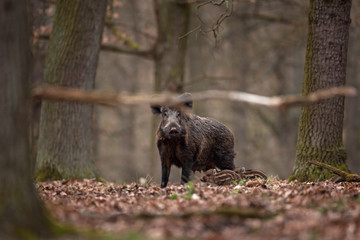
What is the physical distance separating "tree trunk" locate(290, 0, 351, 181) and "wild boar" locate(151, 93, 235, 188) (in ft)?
7.32

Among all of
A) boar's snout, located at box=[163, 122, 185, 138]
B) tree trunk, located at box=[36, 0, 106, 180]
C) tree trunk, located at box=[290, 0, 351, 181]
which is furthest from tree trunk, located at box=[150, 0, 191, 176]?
tree trunk, located at box=[290, 0, 351, 181]

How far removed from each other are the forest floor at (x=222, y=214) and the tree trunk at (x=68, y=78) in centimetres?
360

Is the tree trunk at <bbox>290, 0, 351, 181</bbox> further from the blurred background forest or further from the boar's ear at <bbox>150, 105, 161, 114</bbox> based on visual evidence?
the blurred background forest

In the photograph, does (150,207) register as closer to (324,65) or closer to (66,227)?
(66,227)

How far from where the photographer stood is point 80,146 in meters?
12.6

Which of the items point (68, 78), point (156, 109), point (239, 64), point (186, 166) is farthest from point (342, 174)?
point (239, 64)

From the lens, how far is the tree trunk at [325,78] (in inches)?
403

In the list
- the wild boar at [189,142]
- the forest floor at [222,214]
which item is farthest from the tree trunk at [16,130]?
the wild boar at [189,142]

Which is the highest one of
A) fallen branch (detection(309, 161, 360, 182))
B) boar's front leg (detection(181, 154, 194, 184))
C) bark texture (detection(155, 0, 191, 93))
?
bark texture (detection(155, 0, 191, 93))

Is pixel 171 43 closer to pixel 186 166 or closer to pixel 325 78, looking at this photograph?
pixel 186 166

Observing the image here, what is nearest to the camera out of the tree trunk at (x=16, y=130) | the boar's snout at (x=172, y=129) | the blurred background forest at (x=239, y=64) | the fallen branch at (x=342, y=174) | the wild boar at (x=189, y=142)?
the tree trunk at (x=16, y=130)

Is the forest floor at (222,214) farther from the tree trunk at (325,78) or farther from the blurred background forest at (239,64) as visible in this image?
the blurred background forest at (239,64)

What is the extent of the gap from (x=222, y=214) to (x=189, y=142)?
5.48m

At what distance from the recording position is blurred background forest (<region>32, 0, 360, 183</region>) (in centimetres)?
1838
